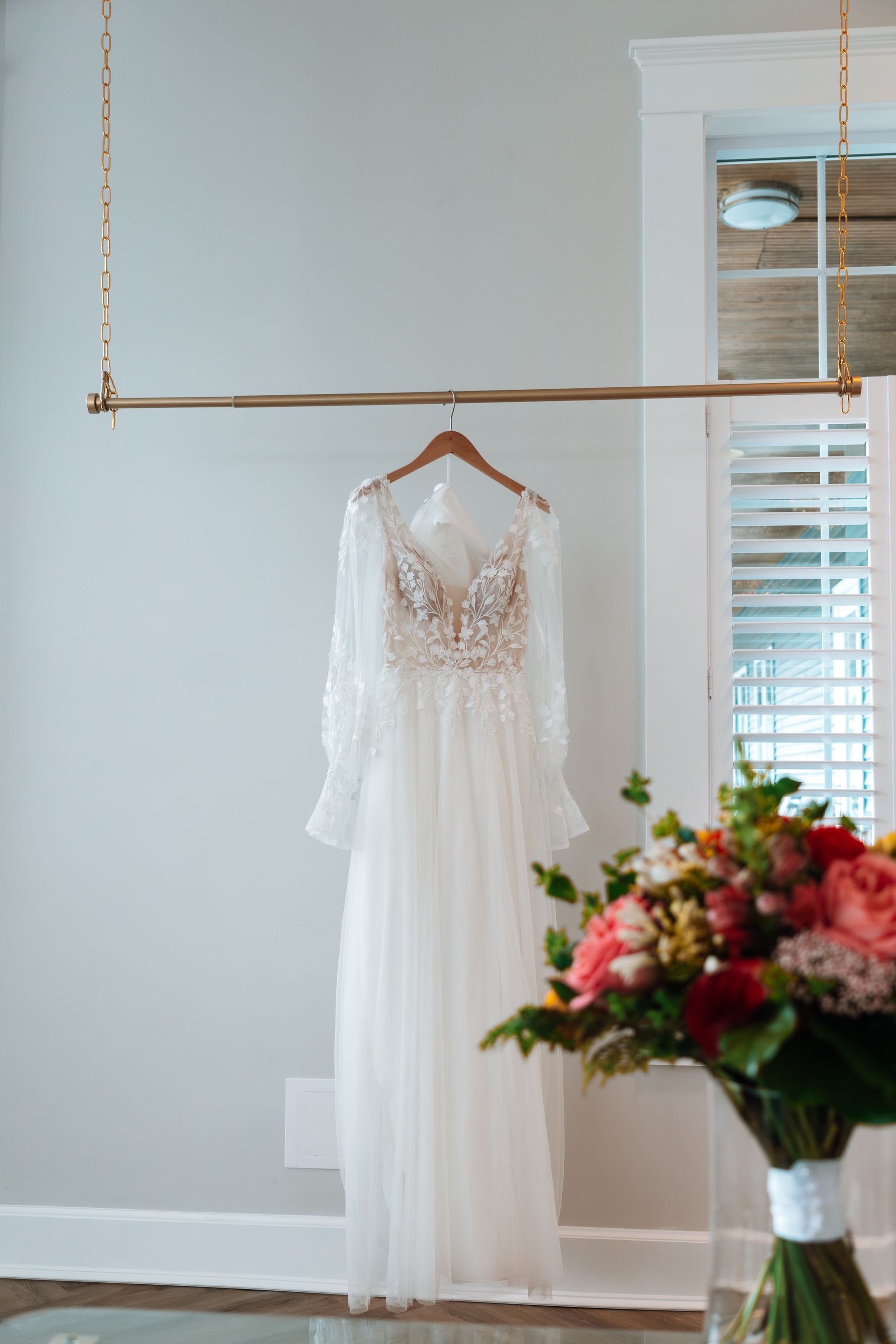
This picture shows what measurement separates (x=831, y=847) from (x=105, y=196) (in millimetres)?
2423

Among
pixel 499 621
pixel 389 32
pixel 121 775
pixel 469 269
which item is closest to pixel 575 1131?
pixel 499 621

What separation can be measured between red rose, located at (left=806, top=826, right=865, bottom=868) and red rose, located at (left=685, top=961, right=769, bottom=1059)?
0.11 m

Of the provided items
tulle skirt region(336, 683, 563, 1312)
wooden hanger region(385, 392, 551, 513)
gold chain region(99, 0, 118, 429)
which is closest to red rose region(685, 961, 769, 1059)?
tulle skirt region(336, 683, 563, 1312)

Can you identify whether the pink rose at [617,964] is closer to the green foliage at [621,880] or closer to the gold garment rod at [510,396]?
the green foliage at [621,880]

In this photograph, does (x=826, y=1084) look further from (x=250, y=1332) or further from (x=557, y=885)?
(x=250, y=1332)

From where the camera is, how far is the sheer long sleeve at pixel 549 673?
6.83 ft

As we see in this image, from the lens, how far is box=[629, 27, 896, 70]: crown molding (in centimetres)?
235

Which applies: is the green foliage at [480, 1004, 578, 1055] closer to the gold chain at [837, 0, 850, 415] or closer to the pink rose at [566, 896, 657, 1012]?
the pink rose at [566, 896, 657, 1012]

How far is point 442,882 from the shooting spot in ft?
6.36

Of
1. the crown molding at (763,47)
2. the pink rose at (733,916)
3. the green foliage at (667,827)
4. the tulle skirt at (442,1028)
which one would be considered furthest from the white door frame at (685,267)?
the pink rose at (733,916)

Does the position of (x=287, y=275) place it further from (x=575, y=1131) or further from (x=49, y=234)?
(x=575, y=1131)

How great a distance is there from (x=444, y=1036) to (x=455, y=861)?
32cm

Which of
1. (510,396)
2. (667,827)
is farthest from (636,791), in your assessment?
(510,396)

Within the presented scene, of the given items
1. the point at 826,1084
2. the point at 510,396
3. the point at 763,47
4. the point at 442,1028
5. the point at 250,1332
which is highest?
the point at 763,47
